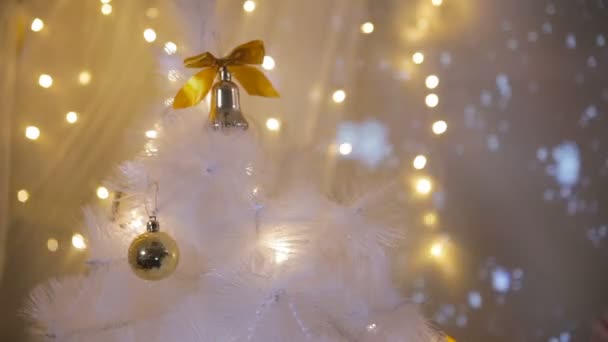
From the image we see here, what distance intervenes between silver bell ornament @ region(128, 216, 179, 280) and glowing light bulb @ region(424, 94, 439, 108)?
2.13 feet

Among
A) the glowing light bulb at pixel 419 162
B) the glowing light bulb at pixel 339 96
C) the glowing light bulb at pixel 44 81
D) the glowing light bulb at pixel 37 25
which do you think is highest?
the glowing light bulb at pixel 37 25

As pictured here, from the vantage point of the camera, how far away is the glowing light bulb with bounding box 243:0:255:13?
1.11 metres

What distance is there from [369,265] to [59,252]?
65cm

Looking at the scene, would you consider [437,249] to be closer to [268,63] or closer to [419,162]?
[419,162]

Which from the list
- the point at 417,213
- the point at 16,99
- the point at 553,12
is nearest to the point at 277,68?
the point at 417,213

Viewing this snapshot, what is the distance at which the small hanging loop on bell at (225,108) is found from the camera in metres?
0.82

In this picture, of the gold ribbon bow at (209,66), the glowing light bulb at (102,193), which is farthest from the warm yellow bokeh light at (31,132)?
the gold ribbon bow at (209,66)

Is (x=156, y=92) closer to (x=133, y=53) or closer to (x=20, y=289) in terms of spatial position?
(x=133, y=53)

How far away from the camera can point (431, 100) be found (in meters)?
1.13

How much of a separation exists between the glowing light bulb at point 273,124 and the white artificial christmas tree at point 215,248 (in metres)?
0.27

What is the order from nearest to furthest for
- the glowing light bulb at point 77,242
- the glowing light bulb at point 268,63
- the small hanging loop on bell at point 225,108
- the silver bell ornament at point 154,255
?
the silver bell ornament at point 154,255
the small hanging loop on bell at point 225,108
the glowing light bulb at point 77,242
the glowing light bulb at point 268,63

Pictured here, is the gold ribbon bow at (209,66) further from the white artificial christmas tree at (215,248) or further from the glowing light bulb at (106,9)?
the glowing light bulb at (106,9)

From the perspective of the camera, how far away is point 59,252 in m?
1.05

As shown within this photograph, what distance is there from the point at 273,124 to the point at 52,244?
0.51 meters
